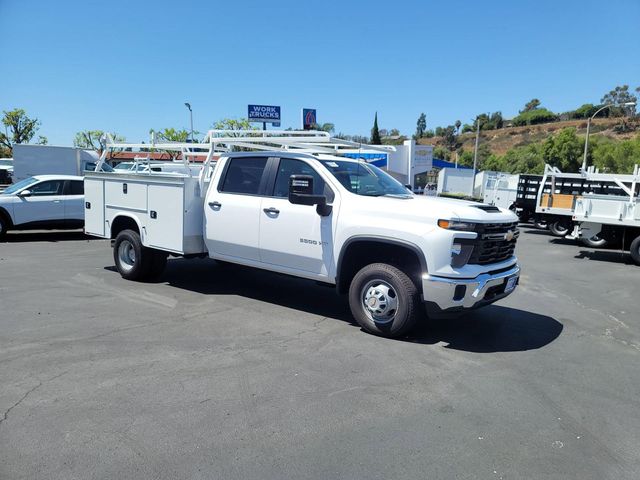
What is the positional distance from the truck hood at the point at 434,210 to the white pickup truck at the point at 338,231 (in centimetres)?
1

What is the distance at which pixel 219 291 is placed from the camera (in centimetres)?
750

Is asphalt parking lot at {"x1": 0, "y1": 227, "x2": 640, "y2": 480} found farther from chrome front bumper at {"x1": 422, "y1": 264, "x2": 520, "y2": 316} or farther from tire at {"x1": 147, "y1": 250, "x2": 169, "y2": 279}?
tire at {"x1": 147, "y1": 250, "x2": 169, "y2": 279}

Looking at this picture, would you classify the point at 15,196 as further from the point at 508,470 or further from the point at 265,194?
the point at 508,470

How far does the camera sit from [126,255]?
8.09m

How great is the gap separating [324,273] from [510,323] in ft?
8.40

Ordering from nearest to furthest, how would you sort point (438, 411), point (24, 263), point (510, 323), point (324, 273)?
point (438, 411)
point (324, 273)
point (510, 323)
point (24, 263)

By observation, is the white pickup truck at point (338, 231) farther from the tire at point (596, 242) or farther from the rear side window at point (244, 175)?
the tire at point (596, 242)

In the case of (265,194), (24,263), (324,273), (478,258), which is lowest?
(24,263)

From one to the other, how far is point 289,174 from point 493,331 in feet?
10.5

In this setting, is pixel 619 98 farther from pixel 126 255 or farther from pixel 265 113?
pixel 126 255

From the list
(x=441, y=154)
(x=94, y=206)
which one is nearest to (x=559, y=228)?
(x=94, y=206)

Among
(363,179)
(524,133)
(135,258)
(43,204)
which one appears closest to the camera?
(363,179)

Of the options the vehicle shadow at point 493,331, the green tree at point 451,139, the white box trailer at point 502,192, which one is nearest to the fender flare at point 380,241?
the vehicle shadow at point 493,331

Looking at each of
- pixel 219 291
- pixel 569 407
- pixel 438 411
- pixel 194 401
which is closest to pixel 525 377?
pixel 569 407
